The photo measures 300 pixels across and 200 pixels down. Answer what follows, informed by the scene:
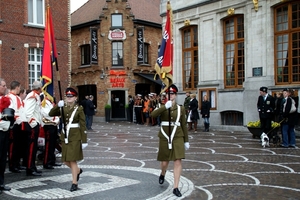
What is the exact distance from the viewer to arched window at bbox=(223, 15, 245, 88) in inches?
776

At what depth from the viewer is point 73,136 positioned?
7348mm

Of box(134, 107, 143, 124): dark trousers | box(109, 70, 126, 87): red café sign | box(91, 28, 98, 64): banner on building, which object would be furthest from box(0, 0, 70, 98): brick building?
box(109, 70, 126, 87): red café sign

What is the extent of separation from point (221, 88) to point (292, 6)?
5.28m

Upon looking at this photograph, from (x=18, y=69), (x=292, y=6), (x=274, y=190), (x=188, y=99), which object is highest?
(x=292, y=6)

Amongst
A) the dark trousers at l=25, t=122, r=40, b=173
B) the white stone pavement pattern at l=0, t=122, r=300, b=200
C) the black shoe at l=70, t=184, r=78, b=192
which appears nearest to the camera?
the white stone pavement pattern at l=0, t=122, r=300, b=200

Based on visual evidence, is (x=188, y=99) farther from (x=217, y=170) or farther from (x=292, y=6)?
(x=217, y=170)

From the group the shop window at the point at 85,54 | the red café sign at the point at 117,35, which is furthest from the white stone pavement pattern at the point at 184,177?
the shop window at the point at 85,54

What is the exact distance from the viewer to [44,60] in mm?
8859

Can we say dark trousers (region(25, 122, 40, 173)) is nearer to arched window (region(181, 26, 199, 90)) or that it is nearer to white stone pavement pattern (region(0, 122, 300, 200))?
white stone pavement pattern (region(0, 122, 300, 200))

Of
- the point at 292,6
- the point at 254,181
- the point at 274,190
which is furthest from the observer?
the point at 292,6

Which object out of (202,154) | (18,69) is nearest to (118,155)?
(202,154)

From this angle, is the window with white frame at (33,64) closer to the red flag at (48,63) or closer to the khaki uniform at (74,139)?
the red flag at (48,63)

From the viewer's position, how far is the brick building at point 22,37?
76.8 ft

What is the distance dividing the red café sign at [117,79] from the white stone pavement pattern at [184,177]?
66.4ft
